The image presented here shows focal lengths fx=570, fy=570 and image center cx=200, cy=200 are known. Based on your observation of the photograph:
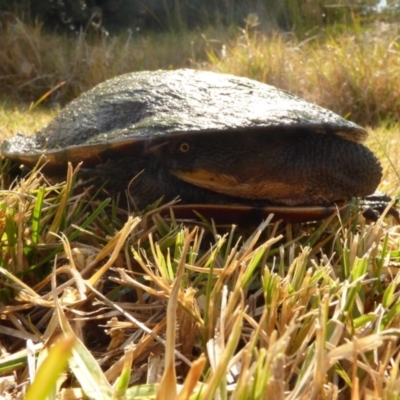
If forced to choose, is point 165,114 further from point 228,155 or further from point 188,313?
point 188,313

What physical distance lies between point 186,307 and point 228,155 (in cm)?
34

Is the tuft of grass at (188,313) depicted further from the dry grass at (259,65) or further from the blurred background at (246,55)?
the dry grass at (259,65)

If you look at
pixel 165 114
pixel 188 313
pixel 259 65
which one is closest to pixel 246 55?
pixel 259 65

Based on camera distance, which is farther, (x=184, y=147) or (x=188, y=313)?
(x=184, y=147)

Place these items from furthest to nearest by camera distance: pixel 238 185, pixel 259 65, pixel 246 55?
pixel 246 55 → pixel 259 65 → pixel 238 185

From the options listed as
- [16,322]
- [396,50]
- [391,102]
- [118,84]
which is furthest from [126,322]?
[396,50]

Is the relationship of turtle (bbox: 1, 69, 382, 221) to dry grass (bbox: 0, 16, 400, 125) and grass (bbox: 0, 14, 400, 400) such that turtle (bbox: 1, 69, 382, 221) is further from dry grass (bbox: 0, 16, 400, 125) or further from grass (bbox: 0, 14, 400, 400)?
dry grass (bbox: 0, 16, 400, 125)

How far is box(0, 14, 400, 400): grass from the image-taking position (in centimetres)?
43

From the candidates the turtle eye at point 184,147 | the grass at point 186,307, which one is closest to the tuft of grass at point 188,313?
the grass at point 186,307

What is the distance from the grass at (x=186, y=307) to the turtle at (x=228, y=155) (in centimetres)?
4

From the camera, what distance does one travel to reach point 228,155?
0.84m

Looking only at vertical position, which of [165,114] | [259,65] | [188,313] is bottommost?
[259,65]

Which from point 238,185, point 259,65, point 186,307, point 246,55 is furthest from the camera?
point 246,55

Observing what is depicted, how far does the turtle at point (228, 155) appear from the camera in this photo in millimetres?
814
